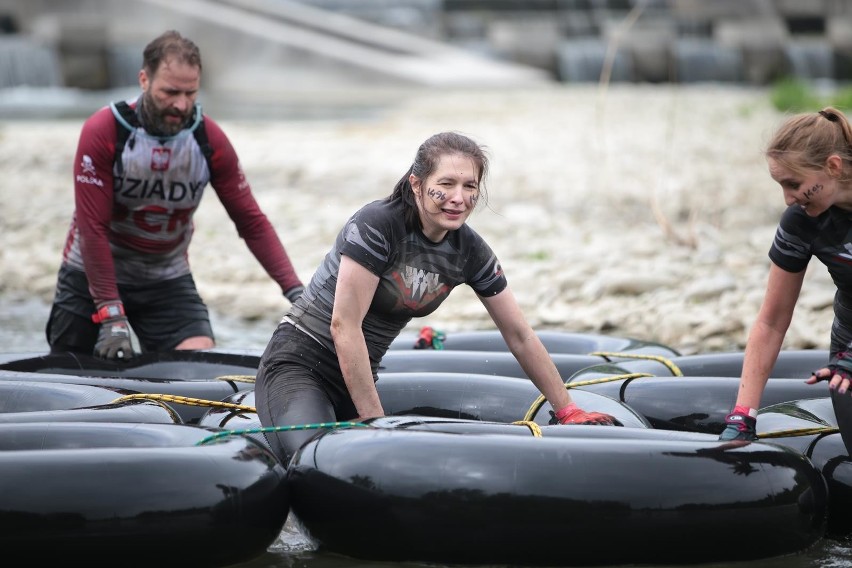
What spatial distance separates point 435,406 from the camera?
4906 mm

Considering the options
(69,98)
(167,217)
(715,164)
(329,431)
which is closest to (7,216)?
(167,217)

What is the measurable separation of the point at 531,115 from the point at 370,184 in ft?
19.1

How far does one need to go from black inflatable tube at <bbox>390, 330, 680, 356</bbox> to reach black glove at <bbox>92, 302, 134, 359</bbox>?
135cm

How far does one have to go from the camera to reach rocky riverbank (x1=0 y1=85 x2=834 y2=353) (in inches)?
333

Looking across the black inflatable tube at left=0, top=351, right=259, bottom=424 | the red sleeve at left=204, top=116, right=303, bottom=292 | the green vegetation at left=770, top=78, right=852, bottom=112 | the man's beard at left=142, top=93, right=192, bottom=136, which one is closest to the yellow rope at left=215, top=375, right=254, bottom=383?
the black inflatable tube at left=0, top=351, right=259, bottom=424

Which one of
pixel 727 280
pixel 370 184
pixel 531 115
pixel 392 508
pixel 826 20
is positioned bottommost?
pixel 392 508

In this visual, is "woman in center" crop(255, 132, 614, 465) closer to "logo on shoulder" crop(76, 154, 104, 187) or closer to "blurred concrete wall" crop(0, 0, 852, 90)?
"logo on shoulder" crop(76, 154, 104, 187)

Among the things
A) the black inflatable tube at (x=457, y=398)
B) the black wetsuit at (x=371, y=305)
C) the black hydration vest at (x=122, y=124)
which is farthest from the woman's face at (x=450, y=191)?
the black hydration vest at (x=122, y=124)

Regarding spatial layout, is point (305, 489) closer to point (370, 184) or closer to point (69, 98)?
point (370, 184)

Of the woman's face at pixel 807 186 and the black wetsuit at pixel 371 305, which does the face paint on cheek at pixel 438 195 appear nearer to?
the black wetsuit at pixel 371 305

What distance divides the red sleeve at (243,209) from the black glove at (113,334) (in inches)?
29.0

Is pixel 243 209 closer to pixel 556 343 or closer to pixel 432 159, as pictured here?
pixel 556 343

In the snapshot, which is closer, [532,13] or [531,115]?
[531,115]

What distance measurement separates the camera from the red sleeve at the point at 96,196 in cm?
562
